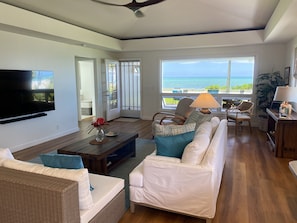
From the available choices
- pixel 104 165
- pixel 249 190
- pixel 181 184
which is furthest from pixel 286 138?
pixel 104 165

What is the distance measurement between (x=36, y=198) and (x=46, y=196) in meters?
0.10

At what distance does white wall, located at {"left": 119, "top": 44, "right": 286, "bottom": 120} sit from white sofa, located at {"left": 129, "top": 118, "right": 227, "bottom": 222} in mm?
5028

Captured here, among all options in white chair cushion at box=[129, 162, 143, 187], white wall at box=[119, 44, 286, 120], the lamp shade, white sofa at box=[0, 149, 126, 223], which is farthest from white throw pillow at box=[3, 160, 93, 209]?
white wall at box=[119, 44, 286, 120]

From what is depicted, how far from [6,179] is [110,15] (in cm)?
452

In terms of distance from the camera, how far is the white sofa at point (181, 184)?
6.89 feet

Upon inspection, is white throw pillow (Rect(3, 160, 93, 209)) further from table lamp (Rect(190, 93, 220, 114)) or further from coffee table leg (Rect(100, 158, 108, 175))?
table lamp (Rect(190, 93, 220, 114))

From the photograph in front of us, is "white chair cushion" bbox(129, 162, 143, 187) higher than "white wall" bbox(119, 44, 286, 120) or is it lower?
lower

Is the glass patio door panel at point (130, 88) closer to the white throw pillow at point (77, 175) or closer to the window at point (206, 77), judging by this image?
the window at point (206, 77)

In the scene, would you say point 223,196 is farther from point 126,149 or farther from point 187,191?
point 126,149

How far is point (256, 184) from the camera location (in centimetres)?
307

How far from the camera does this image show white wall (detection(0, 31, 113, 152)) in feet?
14.1

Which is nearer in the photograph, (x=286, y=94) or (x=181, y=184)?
(x=181, y=184)

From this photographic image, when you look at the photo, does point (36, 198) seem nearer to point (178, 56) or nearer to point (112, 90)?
point (178, 56)

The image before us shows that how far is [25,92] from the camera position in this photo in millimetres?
4559
